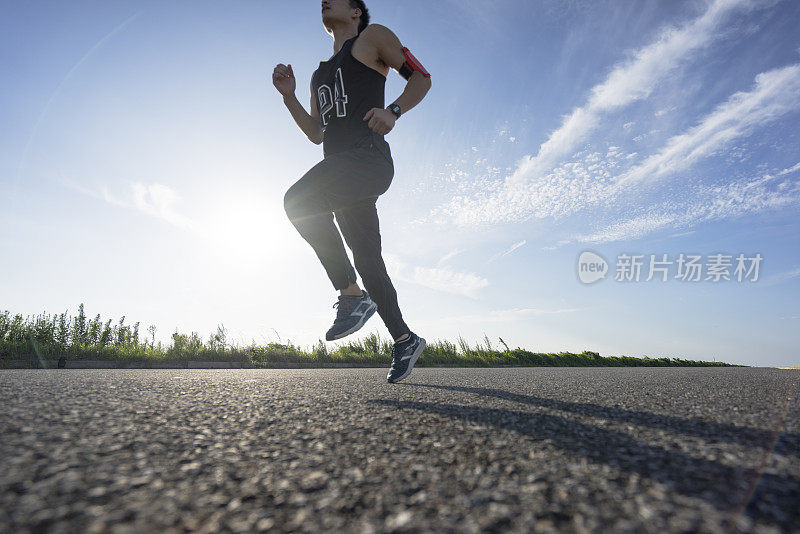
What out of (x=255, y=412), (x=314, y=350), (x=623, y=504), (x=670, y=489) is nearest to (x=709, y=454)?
(x=670, y=489)

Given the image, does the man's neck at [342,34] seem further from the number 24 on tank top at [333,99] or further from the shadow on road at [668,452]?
the shadow on road at [668,452]

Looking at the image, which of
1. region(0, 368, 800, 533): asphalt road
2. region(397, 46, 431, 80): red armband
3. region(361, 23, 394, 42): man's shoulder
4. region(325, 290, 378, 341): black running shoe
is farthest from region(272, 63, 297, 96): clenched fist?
region(0, 368, 800, 533): asphalt road

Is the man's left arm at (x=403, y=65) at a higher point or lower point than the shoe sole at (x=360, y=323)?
higher

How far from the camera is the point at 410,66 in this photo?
342 centimetres

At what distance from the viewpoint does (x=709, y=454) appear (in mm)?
1247

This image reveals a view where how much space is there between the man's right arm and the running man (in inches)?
16.0

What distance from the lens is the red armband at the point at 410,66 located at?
341 centimetres

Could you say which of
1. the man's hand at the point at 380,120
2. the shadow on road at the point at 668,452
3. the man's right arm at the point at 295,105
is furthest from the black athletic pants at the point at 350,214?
the shadow on road at the point at 668,452

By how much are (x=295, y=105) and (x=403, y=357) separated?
2.47 m

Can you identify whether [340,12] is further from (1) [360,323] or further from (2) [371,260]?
(1) [360,323]

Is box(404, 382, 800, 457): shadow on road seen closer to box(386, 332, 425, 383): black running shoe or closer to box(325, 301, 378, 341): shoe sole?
box(386, 332, 425, 383): black running shoe

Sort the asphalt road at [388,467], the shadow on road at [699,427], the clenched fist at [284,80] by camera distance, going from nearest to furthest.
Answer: the asphalt road at [388,467]
the shadow on road at [699,427]
the clenched fist at [284,80]

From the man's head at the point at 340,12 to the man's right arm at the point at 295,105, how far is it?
1.75ft

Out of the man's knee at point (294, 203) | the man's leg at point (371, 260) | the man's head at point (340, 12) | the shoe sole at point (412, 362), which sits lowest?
the shoe sole at point (412, 362)
